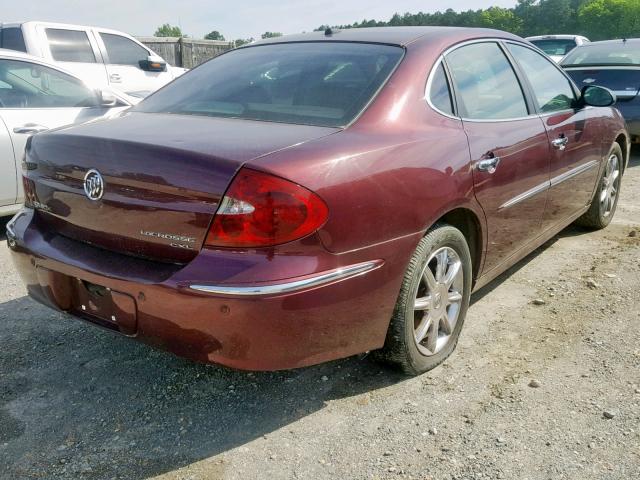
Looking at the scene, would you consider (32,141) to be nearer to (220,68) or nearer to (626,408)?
(220,68)

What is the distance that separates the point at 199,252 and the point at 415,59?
1360 millimetres

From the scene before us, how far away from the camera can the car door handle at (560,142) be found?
364 centimetres

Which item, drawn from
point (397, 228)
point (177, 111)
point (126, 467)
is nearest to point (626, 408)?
point (397, 228)

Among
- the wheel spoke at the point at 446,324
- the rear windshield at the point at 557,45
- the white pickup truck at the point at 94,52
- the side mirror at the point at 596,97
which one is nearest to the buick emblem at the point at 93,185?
the wheel spoke at the point at 446,324

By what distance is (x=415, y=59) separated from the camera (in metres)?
2.78

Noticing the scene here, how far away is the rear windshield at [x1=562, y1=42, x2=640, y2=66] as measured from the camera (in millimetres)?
8255

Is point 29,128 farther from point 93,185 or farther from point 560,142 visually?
point 560,142

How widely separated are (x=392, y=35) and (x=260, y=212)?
1.48 m

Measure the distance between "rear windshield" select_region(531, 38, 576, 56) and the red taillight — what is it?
1469cm

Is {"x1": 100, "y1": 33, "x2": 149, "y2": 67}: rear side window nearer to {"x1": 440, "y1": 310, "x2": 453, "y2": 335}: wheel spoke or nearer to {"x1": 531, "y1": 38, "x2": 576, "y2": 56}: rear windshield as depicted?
{"x1": 440, "y1": 310, "x2": 453, "y2": 335}: wheel spoke

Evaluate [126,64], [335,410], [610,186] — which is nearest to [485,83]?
[335,410]

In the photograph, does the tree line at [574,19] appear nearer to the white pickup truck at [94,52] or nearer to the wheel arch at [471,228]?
the white pickup truck at [94,52]

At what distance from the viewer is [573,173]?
3.97 metres

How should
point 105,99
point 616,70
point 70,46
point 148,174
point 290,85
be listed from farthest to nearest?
point 70,46 → point 616,70 → point 105,99 → point 290,85 → point 148,174
